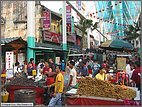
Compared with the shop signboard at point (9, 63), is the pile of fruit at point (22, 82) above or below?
below

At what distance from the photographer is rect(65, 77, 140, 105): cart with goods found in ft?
25.3

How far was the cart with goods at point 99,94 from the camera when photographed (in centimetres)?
771

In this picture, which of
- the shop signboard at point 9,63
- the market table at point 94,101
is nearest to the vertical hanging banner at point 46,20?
the shop signboard at point 9,63

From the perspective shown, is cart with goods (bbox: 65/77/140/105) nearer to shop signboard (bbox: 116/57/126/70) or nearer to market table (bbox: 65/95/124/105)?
market table (bbox: 65/95/124/105)

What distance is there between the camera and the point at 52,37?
28.9 meters

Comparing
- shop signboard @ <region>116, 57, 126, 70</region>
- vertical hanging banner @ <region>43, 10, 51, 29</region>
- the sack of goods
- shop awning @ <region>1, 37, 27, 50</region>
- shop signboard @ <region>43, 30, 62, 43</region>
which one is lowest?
the sack of goods

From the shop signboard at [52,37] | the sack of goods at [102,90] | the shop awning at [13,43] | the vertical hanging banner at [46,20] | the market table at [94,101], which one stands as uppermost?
the vertical hanging banner at [46,20]

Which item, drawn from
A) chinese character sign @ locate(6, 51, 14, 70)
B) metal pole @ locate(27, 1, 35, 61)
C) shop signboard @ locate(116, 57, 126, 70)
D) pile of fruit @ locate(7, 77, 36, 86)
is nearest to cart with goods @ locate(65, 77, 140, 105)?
pile of fruit @ locate(7, 77, 36, 86)

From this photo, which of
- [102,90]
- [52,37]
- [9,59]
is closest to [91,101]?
[102,90]

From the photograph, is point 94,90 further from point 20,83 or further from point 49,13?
point 49,13

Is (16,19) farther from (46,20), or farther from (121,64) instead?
(121,64)

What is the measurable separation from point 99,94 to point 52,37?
70.3 feet

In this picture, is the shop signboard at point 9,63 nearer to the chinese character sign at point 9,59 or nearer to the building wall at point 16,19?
the chinese character sign at point 9,59

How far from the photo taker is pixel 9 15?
84.7 feet
